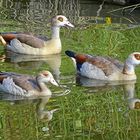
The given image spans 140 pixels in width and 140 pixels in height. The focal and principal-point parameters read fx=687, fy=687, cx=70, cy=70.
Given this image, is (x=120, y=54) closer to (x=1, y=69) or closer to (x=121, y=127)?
(x=1, y=69)

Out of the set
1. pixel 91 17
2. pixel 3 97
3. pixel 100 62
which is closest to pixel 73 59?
pixel 100 62

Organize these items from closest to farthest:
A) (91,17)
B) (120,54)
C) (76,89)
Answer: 1. (76,89)
2. (120,54)
3. (91,17)

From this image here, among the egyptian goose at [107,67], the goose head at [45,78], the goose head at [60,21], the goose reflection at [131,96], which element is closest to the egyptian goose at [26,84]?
the goose head at [45,78]

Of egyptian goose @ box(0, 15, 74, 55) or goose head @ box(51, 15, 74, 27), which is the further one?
goose head @ box(51, 15, 74, 27)

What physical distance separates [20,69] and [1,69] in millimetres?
393

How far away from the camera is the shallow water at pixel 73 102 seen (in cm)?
963

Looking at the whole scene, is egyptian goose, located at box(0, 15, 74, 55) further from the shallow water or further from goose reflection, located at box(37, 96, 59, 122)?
goose reflection, located at box(37, 96, 59, 122)

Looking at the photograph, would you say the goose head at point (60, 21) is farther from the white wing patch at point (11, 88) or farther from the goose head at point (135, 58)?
the white wing patch at point (11, 88)

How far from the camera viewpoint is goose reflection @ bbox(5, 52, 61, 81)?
45.1 ft

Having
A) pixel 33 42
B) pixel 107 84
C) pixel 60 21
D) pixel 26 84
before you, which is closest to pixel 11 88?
pixel 26 84

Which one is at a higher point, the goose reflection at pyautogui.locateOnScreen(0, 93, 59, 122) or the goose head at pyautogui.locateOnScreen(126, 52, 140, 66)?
the goose head at pyautogui.locateOnScreen(126, 52, 140, 66)

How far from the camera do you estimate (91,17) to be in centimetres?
1939

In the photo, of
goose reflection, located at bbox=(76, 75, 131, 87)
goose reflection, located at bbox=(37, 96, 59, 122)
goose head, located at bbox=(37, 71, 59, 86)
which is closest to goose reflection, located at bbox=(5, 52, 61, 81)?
goose reflection, located at bbox=(76, 75, 131, 87)

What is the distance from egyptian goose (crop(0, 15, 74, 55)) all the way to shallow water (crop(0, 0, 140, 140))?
0.59 ft
